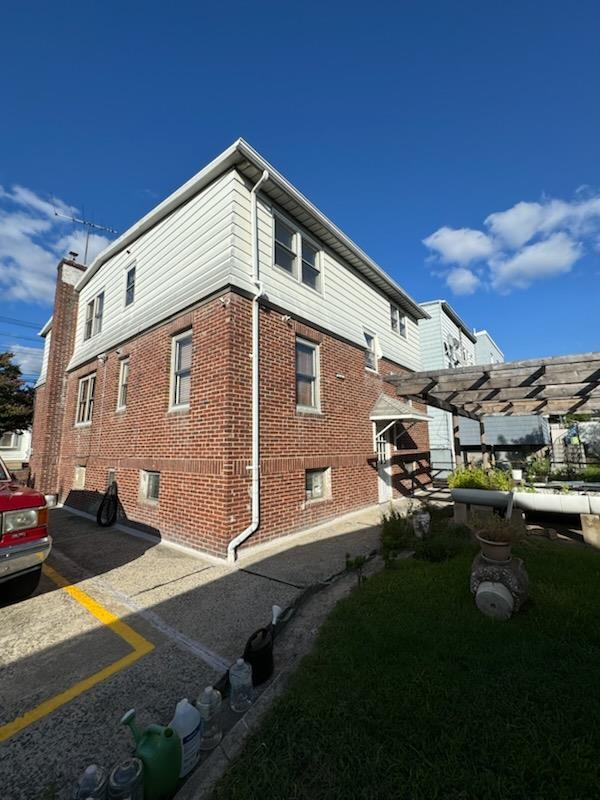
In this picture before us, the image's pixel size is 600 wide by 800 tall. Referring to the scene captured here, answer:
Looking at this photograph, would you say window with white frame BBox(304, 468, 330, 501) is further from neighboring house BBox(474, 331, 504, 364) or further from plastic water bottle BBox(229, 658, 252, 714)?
neighboring house BBox(474, 331, 504, 364)

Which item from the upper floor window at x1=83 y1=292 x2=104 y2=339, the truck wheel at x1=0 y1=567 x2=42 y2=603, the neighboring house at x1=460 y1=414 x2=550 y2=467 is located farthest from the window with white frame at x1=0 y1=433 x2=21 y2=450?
the neighboring house at x1=460 y1=414 x2=550 y2=467

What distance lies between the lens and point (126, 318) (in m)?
10.7

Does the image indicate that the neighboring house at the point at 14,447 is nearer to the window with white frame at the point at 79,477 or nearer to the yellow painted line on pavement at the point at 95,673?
the window with white frame at the point at 79,477

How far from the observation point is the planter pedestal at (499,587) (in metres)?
3.90

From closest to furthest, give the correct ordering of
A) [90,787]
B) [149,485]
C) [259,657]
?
[90,787], [259,657], [149,485]

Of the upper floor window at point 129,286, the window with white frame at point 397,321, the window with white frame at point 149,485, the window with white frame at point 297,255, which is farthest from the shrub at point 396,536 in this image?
the upper floor window at point 129,286

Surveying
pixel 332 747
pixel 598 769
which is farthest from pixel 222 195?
pixel 598 769

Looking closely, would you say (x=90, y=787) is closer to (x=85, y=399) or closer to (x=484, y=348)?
(x=85, y=399)

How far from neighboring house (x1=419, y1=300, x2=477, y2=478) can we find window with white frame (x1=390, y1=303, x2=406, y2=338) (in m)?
4.14

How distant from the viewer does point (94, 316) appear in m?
12.8

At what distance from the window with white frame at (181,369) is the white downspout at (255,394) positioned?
1780mm

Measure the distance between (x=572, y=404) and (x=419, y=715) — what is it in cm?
1364

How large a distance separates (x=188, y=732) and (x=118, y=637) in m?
2.28

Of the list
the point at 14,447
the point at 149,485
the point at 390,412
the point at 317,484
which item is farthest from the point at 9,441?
the point at 390,412
